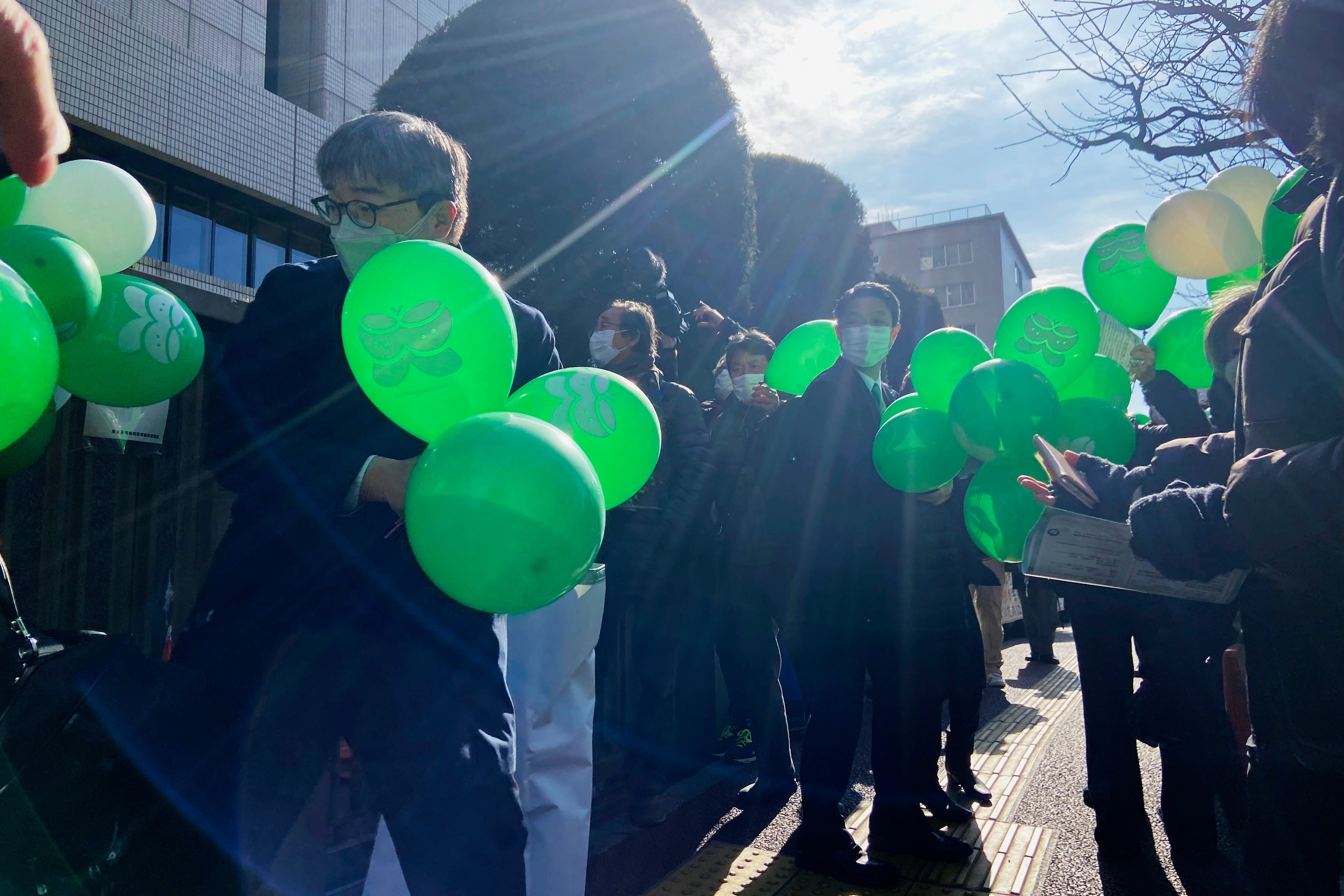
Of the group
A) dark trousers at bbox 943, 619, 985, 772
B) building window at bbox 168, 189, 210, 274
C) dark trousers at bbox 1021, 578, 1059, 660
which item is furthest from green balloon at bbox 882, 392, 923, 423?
building window at bbox 168, 189, 210, 274

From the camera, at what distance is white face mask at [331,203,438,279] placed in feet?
5.34

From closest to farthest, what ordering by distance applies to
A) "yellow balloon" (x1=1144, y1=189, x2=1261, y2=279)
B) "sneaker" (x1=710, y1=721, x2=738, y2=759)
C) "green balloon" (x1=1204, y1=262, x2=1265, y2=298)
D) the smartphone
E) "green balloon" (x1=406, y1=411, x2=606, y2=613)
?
1. "green balloon" (x1=406, y1=411, x2=606, y2=613)
2. the smartphone
3. "green balloon" (x1=1204, y1=262, x2=1265, y2=298)
4. "yellow balloon" (x1=1144, y1=189, x2=1261, y2=279)
5. "sneaker" (x1=710, y1=721, x2=738, y2=759)

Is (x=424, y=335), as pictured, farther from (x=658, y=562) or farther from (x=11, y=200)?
(x=658, y=562)

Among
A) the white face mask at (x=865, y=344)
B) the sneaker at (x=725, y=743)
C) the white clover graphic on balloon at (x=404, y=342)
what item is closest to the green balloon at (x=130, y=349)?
the white clover graphic on balloon at (x=404, y=342)

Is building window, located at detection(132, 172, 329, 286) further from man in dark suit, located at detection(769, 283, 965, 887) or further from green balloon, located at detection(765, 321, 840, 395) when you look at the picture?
man in dark suit, located at detection(769, 283, 965, 887)

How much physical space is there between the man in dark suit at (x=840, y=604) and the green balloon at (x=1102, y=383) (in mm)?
718

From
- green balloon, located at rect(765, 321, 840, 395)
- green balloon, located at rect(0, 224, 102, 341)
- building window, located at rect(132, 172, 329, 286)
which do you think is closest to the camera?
green balloon, located at rect(0, 224, 102, 341)

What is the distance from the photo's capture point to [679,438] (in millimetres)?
3621

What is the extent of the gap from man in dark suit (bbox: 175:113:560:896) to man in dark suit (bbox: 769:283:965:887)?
5.64 feet

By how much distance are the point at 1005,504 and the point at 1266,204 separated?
1.22 metres

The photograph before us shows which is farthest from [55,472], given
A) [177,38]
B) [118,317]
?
[177,38]

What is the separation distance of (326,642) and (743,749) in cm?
331

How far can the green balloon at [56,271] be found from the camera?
189 cm

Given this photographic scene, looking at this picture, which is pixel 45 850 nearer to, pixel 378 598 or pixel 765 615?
pixel 378 598
